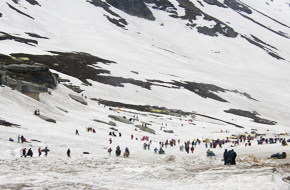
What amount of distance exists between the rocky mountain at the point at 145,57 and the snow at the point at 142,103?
681 mm

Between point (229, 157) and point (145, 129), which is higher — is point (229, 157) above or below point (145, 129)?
below

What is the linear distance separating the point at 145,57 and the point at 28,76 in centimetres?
7568

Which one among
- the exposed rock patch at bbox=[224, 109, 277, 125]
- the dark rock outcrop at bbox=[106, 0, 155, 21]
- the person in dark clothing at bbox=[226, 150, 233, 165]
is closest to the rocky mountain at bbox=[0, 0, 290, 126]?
the exposed rock patch at bbox=[224, 109, 277, 125]

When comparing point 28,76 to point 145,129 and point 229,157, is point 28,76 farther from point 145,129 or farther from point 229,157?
point 229,157

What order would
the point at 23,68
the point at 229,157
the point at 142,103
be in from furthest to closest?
the point at 142,103 < the point at 23,68 < the point at 229,157

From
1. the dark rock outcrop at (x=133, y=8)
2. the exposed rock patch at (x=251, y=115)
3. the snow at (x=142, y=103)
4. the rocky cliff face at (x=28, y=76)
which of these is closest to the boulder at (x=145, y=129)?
the snow at (x=142, y=103)

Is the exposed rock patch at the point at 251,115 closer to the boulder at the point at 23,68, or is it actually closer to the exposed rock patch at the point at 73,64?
the exposed rock patch at the point at 73,64

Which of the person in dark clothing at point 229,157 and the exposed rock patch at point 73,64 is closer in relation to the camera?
the person in dark clothing at point 229,157

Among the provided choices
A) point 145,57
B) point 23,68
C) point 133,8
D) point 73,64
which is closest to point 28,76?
point 23,68

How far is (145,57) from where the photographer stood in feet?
421

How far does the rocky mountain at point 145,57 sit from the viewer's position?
78.7 metres

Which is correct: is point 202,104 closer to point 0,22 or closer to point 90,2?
point 0,22

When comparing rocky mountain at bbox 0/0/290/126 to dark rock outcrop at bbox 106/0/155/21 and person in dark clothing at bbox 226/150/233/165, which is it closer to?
dark rock outcrop at bbox 106/0/155/21

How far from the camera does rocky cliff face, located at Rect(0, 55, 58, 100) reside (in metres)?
50.0
